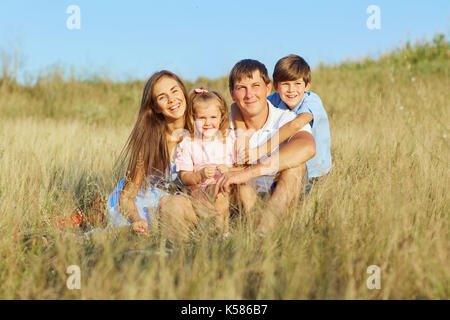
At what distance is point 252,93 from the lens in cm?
340

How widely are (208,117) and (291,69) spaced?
936 millimetres

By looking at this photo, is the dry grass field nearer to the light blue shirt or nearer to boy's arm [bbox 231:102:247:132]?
the light blue shirt

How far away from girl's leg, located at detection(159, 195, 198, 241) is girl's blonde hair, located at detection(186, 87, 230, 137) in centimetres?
76

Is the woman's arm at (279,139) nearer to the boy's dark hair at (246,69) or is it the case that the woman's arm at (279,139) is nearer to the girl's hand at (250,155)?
the girl's hand at (250,155)

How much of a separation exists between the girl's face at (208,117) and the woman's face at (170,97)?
15cm

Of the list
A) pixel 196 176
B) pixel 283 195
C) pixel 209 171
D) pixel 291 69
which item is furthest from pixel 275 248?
pixel 291 69

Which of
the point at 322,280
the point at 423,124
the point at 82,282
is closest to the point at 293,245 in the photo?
the point at 322,280

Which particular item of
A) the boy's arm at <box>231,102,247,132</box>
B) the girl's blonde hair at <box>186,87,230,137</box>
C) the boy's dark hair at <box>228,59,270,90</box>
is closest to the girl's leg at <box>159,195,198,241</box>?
the girl's blonde hair at <box>186,87,230,137</box>

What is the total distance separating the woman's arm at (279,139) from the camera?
10.8 ft

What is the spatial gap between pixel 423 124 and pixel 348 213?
12.2ft

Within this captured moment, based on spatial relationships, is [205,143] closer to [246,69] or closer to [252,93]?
[252,93]

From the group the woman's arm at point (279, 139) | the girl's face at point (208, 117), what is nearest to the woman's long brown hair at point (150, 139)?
the girl's face at point (208, 117)
